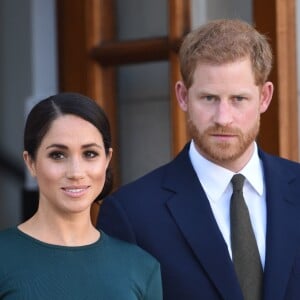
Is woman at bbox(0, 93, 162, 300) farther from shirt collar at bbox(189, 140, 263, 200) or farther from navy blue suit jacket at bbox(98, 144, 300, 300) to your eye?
shirt collar at bbox(189, 140, 263, 200)

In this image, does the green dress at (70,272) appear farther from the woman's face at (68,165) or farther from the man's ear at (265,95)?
the man's ear at (265,95)

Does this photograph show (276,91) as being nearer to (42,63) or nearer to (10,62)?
(42,63)

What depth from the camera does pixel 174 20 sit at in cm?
354

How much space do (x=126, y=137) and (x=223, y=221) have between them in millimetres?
1544

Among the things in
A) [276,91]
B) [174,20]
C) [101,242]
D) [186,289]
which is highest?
[174,20]

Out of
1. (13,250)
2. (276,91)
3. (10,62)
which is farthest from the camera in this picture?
(10,62)

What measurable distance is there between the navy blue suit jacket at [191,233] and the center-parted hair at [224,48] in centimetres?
25

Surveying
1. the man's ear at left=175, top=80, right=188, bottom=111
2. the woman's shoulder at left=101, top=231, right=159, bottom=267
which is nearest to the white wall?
the man's ear at left=175, top=80, right=188, bottom=111

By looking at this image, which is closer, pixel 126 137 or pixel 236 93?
pixel 236 93

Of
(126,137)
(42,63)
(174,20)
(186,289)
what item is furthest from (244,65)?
(42,63)

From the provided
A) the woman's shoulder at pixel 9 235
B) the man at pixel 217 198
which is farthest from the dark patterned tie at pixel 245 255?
the woman's shoulder at pixel 9 235

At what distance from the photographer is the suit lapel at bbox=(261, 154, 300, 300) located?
232 centimetres

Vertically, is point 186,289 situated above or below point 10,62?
below

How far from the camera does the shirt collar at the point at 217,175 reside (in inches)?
94.8
